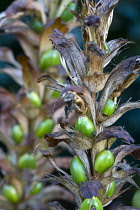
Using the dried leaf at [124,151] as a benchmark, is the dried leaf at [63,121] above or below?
above

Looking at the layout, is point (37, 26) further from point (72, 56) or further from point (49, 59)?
point (72, 56)

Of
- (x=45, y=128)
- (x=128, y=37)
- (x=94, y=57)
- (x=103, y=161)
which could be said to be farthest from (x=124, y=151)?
(x=128, y=37)

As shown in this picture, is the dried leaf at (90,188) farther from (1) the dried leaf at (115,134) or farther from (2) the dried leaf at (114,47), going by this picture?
(2) the dried leaf at (114,47)

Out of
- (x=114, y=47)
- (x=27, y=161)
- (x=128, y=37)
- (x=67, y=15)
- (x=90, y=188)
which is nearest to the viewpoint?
(x=90, y=188)

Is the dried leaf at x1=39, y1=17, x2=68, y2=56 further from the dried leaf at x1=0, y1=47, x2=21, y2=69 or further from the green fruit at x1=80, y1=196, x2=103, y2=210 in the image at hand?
the green fruit at x1=80, y1=196, x2=103, y2=210

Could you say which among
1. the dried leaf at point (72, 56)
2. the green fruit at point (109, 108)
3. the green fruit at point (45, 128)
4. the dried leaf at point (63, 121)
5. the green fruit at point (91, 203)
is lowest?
the green fruit at point (45, 128)

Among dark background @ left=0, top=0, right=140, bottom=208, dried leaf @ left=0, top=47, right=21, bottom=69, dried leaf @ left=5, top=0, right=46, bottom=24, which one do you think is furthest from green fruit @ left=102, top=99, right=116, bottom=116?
dark background @ left=0, top=0, right=140, bottom=208

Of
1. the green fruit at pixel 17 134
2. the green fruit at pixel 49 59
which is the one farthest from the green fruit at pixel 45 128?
the green fruit at pixel 49 59

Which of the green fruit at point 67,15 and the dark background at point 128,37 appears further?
the dark background at point 128,37
